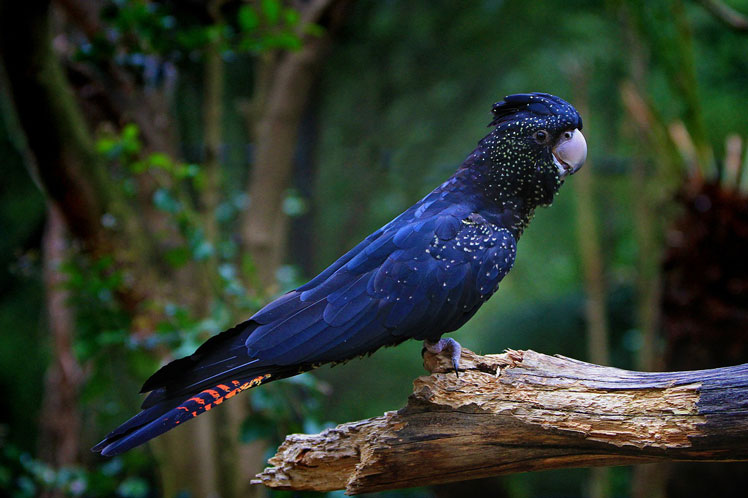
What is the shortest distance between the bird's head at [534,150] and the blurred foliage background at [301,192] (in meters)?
0.52

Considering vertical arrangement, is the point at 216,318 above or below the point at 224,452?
above

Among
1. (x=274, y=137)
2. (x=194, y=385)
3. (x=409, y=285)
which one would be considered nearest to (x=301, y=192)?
(x=274, y=137)

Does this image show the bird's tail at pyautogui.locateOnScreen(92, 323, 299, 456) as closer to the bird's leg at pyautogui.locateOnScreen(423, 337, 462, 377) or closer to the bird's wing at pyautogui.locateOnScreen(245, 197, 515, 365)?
the bird's wing at pyautogui.locateOnScreen(245, 197, 515, 365)

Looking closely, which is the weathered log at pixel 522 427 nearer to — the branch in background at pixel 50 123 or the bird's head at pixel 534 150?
the bird's head at pixel 534 150

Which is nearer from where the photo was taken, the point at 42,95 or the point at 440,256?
the point at 440,256

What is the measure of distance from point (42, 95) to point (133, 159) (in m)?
0.63

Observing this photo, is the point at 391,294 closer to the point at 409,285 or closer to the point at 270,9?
the point at 409,285

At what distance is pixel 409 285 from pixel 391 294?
6 centimetres

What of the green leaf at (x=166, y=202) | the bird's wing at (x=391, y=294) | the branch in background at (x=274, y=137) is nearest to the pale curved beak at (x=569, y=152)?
the bird's wing at (x=391, y=294)

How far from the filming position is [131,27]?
8.73 feet

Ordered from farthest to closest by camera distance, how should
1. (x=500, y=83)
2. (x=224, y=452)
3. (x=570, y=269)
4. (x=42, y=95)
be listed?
(x=570, y=269), (x=500, y=83), (x=224, y=452), (x=42, y=95)

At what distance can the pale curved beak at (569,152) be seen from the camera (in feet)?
6.56

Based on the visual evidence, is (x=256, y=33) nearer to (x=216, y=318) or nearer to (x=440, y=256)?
(x=216, y=318)

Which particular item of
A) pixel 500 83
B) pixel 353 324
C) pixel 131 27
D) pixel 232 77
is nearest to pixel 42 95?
pixel 131 27
